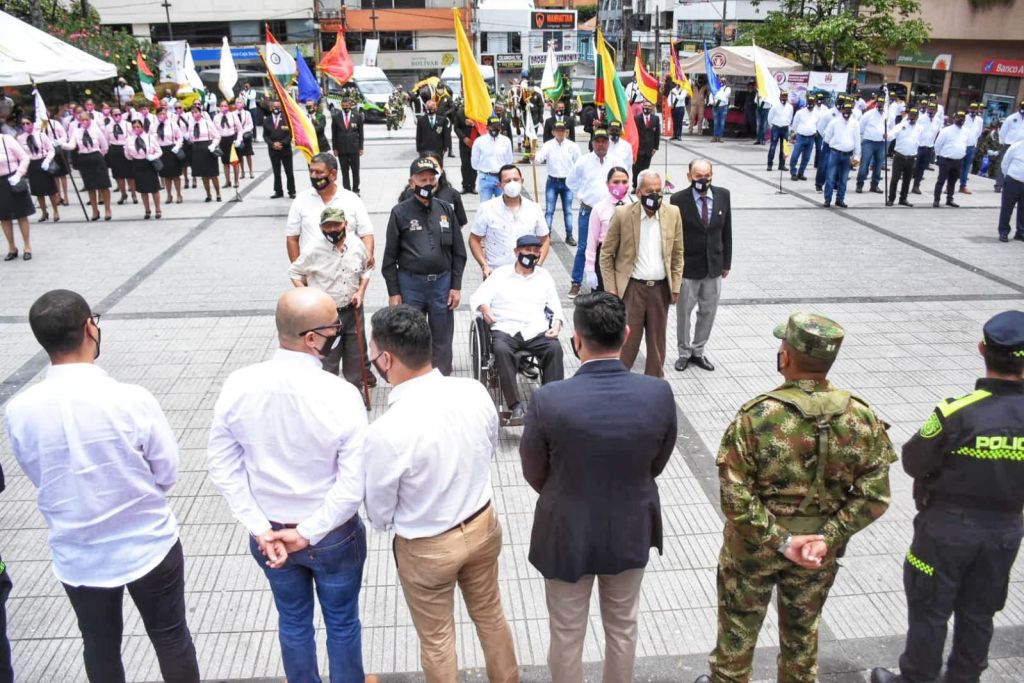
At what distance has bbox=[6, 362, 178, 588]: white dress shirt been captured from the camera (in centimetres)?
274

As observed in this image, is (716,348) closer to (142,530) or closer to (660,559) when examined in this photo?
(660,559)

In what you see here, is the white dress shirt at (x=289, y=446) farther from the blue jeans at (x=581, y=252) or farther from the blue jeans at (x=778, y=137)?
the blue jeans at (x=778, y=137)

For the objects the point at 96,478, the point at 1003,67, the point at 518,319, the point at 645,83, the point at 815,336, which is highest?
the point at 1003,67

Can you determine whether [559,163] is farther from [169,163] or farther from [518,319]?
[169,163]

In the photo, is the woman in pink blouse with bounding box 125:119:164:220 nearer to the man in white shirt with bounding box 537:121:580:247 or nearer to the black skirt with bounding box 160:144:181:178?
the black skirt with bounding box 160:144:181:178

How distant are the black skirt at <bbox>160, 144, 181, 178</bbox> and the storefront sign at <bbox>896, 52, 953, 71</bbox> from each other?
25003 millimetres

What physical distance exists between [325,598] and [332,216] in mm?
3173

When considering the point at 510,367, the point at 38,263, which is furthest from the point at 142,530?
the point at 38,263

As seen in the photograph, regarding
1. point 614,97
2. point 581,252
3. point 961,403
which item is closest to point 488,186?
point 614,97

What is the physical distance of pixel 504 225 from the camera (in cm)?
677

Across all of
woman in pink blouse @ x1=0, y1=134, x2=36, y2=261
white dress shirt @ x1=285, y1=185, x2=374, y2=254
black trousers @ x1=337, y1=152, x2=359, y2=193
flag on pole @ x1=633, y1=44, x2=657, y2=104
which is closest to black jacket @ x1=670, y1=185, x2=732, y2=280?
white dress shirt @ x1=285, y1=185, x2=374, y2=254

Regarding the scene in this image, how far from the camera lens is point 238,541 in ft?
15.1

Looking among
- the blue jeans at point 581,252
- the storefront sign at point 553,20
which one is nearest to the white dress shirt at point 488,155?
the blue jeans at point 581,252

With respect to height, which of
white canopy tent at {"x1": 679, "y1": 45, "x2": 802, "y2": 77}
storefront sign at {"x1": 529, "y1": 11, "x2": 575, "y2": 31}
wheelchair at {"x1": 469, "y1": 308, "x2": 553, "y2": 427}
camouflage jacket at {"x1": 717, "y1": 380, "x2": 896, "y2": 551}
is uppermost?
storefront sign at {"x1": 529, "y1": 11, "x2": 575, "y2": 31}
